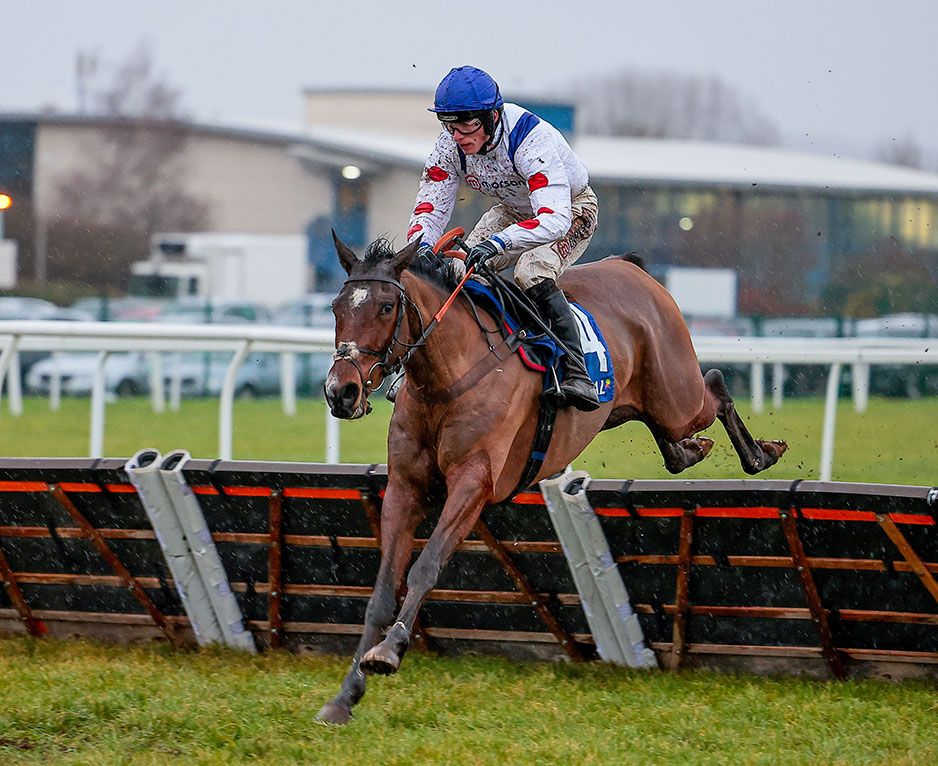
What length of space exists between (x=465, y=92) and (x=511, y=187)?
2.07 feet

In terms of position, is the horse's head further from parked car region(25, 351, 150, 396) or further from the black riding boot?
parked car region(25, 351, 150, 396)

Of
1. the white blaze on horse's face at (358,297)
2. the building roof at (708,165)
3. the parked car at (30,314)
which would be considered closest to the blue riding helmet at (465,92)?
the white blaze on horse's face at (358,297)

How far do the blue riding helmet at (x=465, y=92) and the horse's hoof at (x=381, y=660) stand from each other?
6.69 ft

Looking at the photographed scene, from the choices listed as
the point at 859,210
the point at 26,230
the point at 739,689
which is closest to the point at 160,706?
the point at 739,689

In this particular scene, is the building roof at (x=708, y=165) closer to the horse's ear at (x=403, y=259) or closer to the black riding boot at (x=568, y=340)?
the black riding boot at (x=568, y=340)

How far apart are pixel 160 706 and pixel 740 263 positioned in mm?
22095

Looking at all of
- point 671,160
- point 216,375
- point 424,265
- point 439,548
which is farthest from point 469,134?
point 671,160

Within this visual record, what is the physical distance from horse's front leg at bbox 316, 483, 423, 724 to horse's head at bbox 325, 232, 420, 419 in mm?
576

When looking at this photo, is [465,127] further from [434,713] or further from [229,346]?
[229,346]

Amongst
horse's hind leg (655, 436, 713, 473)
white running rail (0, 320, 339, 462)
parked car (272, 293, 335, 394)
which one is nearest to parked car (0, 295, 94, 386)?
parked car (272, 293, 335, 394)

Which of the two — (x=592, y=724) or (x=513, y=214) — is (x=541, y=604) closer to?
(x=592, y=724)

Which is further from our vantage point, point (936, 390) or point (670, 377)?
point (936, 390)

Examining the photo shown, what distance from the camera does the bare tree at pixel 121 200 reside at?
32594 mm

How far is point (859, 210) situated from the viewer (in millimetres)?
24422
